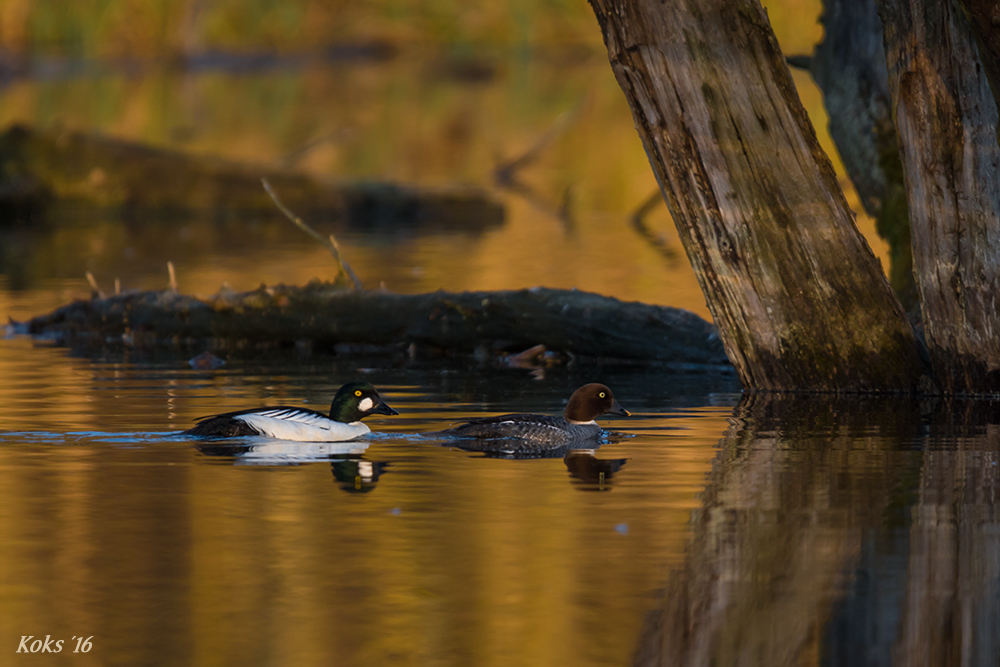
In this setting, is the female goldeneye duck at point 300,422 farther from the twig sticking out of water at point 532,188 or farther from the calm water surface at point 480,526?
the twig sticking out of water at point 532,188

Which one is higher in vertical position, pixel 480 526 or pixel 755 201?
pixel 755 201

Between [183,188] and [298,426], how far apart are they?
63.6 ft

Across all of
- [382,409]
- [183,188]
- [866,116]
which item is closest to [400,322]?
[866,116]

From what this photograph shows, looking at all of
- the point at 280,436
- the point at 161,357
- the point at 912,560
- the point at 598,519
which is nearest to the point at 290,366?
the point at 161,357

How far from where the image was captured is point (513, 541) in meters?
7.47

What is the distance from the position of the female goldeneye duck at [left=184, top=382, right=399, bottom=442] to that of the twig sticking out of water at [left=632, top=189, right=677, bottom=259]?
41.1 feet

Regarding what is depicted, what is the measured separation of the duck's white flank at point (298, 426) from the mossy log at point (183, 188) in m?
17.5

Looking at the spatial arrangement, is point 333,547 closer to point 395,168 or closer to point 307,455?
point 307,455

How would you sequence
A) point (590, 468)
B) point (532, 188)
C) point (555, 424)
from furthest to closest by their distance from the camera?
point (532, 188) < point (555, 424) < point (590, 468)

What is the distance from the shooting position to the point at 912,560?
23.0 ft

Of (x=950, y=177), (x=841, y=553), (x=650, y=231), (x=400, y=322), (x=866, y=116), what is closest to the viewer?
(x=841, y=553)

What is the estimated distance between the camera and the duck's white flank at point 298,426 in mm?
10141

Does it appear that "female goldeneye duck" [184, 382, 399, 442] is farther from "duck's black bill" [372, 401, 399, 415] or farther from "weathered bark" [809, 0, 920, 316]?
"weathered bark" [809, 0, 920, 316]

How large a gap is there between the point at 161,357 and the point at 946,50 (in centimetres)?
679
